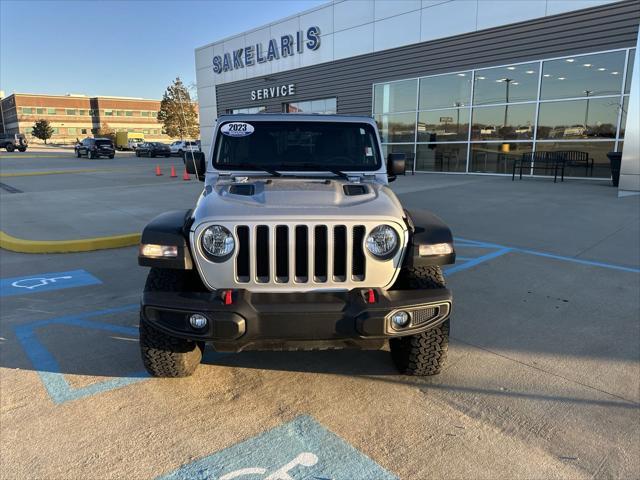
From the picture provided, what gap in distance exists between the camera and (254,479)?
2166 millimetres

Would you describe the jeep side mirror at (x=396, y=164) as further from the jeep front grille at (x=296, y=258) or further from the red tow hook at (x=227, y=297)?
the red tow hook at (x=227, y=297)

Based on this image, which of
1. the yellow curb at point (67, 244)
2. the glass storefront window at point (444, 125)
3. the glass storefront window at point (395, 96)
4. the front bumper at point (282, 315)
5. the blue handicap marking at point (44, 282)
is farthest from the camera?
the glass storefront window at point (395, 96)

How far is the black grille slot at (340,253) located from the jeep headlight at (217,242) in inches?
22.8

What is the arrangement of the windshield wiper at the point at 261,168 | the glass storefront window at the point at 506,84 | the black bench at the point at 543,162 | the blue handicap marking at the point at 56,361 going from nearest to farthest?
the blue handicap marking at the point at 56,361, the windshield wiper at the point at 261,168, the black bench at the point at 543,162, the glass storefront window at the point at 506,84

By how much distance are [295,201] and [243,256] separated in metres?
0.46

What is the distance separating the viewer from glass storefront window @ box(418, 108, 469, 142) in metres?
17.7

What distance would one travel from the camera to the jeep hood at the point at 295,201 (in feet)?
8.46

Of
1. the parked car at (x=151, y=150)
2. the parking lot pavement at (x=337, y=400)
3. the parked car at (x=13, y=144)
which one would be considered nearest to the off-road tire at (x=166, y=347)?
the parking lot pavement at (x=337, y=400)

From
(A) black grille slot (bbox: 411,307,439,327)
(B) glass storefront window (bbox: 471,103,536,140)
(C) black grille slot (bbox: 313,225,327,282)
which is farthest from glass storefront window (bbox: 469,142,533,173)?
(C) black grille slot (bbox: 313,225,327,282)

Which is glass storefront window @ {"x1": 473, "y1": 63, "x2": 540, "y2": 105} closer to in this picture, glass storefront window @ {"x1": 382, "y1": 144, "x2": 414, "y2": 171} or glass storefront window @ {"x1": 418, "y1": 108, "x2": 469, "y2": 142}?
glass storefront window @ {"x1": 418, "y1": 108, "x2": 469, "y2": 142}

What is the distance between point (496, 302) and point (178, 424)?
126 inches

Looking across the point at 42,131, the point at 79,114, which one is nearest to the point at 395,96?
the point at 42,131

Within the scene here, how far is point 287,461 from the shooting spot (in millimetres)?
2277

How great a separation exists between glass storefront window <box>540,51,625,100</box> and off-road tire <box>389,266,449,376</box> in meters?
14.6
